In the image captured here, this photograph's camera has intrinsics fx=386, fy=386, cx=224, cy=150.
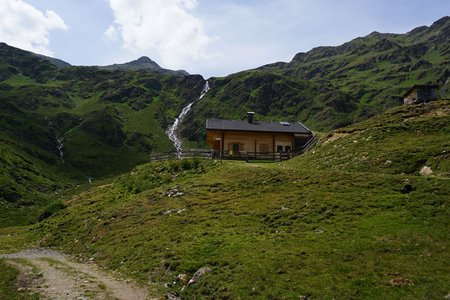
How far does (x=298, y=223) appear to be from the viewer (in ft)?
99.1

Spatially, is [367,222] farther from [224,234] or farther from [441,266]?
[224,234]

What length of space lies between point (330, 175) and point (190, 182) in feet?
57.6

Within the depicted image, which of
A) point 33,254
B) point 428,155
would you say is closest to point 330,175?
point 428,155

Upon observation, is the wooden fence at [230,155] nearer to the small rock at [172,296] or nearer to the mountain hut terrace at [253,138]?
the mountain hut terrace at [253,138]

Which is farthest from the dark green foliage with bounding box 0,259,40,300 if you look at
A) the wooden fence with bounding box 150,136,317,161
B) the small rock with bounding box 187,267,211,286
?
the wooden fence with bounding box 150,136,317,161

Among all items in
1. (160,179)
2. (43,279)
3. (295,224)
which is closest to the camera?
(43,279)

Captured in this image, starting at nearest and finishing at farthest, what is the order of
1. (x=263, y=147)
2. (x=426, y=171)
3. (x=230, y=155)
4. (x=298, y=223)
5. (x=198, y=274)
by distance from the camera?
(x=198, y=274) < (x=298, y=223) < (x=426, y=171) < (x=230, y=155) < (x=263, y=147)

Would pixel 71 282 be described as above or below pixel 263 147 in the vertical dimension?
below

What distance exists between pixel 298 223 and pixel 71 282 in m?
16.8

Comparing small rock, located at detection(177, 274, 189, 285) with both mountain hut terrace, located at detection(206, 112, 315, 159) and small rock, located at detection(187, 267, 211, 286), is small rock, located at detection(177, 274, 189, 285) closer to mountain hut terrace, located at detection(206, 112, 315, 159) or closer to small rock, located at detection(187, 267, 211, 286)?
small rock, located at detection(187, 267, 211, 286)

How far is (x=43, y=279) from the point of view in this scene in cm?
2603

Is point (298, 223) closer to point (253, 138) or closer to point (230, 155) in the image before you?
point (230, 155)

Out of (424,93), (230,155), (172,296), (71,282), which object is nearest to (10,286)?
(71,282)

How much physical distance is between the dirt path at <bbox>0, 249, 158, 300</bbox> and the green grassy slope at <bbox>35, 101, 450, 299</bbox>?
78.0 inches
